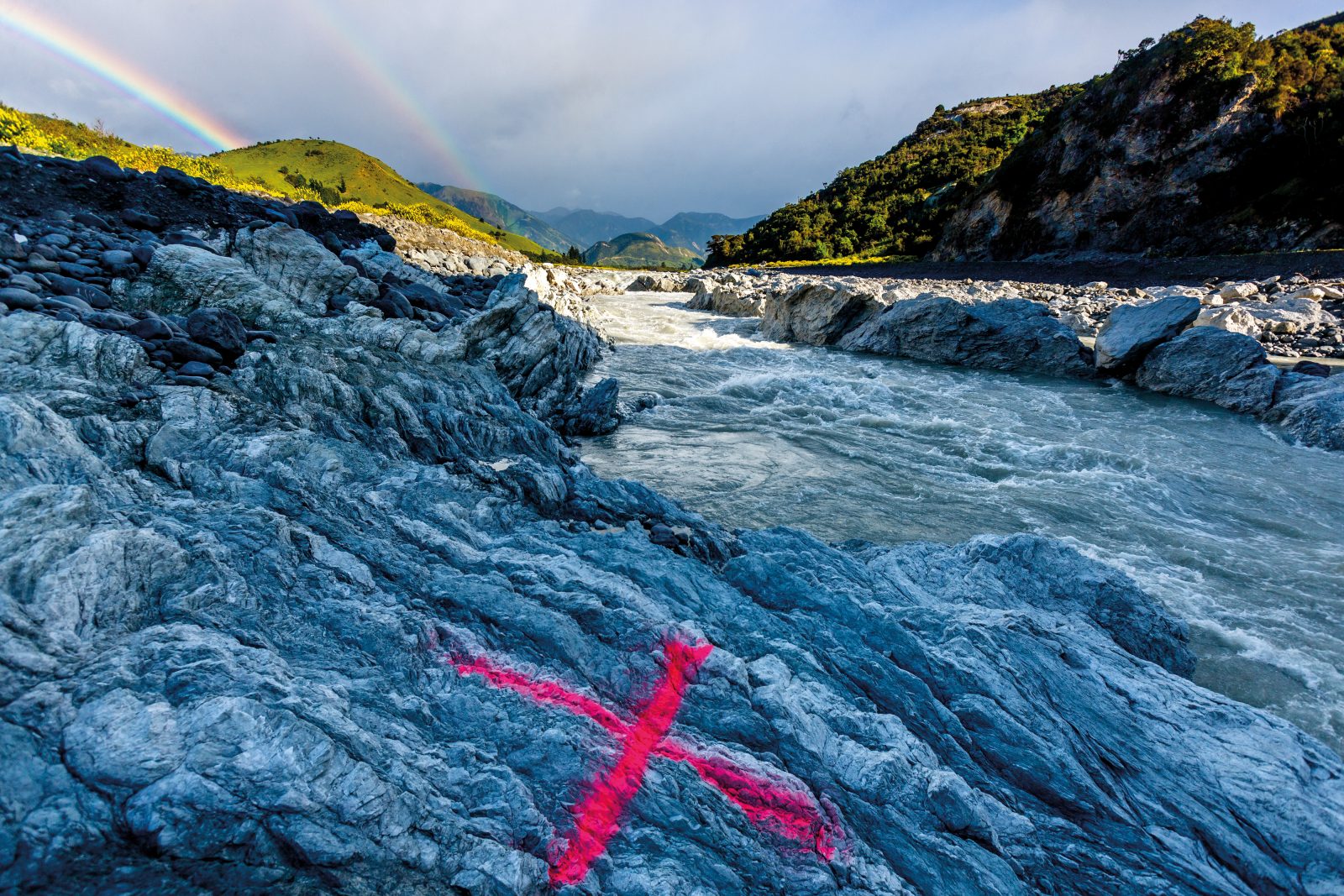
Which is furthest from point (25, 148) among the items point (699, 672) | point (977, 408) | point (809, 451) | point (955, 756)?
point (977, 408)

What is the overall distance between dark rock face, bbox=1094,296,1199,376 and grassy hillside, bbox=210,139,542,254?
9472cm

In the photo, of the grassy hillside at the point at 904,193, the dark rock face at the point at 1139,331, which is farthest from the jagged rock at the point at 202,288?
the grassy hillside at the point at 904,193

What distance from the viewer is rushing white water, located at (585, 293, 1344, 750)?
6941 mm

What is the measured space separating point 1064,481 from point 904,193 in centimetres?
8785

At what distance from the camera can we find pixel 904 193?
84.5 meters

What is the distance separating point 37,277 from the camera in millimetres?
7223

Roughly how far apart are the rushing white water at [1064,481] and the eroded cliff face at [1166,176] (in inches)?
1335

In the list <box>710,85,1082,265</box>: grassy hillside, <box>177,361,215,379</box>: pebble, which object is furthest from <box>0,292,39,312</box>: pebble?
<box>710,85,1082,265</box>: grassy hillside

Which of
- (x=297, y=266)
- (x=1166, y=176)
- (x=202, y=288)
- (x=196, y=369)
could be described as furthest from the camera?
(x=1166, y=176)

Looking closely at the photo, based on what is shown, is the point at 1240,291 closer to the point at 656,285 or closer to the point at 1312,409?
the point at 1312,409

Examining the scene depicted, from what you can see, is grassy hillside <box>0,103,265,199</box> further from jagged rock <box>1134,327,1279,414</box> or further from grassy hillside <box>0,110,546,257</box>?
jagged rock <box>1134,327,1279,414</box>

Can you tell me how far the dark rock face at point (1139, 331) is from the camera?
1852cm

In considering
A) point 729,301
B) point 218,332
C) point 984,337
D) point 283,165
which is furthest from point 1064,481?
point 283,165

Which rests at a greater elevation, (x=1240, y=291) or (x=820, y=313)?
(x=1240, y=291)
